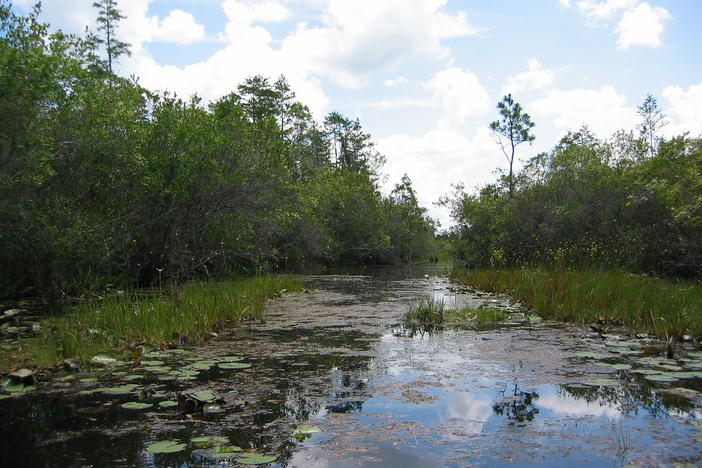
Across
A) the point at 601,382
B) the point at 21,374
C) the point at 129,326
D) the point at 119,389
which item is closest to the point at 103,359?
the point at 21,374

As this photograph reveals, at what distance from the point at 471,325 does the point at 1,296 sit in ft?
27.4

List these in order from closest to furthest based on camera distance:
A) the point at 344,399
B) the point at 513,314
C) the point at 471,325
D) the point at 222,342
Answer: the point at 344,399
the point at 222,342
the point at 471,325
the point at 513,314

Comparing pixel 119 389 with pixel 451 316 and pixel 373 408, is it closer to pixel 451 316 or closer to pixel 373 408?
pixel 373 408

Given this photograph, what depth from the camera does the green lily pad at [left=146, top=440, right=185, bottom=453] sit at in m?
3.07

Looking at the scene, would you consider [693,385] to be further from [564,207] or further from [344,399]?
[564,207]

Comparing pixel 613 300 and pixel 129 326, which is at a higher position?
pixel 613 300

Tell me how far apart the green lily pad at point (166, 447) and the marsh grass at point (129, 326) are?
8.39ft

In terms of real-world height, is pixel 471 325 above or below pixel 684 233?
below

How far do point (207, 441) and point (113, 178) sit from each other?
8.67m

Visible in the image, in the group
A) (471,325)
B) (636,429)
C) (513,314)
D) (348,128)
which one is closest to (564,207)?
(513,314)

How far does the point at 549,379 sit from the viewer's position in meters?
4.75

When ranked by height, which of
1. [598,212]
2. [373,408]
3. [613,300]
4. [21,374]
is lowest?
[373,408]

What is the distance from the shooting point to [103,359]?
17.1ft

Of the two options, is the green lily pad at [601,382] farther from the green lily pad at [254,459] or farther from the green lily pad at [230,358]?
the green lily pad at [230,358]
